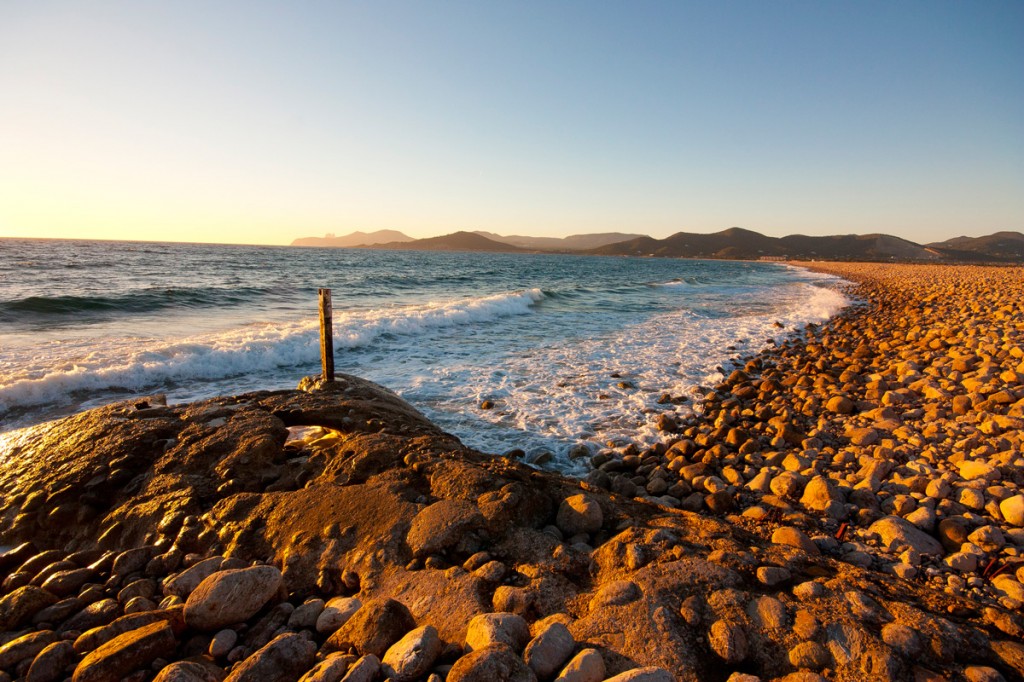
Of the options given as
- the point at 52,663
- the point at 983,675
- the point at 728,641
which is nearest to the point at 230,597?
the point at 52,663

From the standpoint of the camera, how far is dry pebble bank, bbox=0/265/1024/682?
204 centimetres

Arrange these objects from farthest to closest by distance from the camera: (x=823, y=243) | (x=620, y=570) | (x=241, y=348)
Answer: (x=823, y=243)
(x=241, y=348)
(x=620, y=570)

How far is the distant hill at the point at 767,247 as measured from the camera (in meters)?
135

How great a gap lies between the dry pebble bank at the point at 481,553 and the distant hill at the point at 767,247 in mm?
144423

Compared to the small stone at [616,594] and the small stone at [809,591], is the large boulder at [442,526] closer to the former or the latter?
the small stone at [616,594]

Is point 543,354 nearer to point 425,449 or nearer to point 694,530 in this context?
point 425,449

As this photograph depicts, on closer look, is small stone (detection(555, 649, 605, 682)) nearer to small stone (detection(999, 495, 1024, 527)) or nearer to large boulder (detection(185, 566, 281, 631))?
large boulder (detection(185, 566, 281, 631))

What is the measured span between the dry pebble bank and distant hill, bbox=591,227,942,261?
474 ft

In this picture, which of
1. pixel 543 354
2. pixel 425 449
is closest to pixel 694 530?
pixel 425 449

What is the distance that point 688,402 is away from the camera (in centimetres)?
751

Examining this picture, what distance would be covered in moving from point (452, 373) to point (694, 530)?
699 centimetres

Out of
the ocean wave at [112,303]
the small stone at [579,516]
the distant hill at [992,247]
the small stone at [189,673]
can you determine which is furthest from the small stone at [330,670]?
the distant hill at [992,247]

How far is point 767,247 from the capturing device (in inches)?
6176

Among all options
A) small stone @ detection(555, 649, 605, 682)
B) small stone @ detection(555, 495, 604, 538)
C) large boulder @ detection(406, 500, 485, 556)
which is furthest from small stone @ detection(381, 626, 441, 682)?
small stone @ detection(555, 495, 604, 538)
